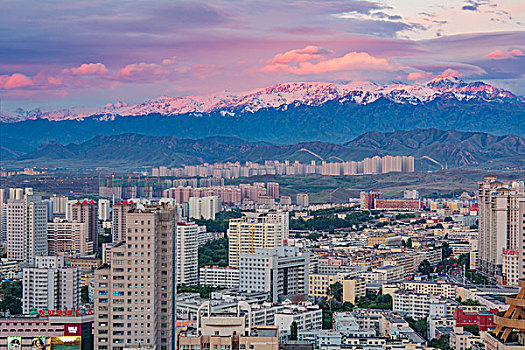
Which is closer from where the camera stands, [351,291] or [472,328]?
[472,328]

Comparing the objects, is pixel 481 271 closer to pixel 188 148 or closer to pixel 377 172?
pixel 377 172

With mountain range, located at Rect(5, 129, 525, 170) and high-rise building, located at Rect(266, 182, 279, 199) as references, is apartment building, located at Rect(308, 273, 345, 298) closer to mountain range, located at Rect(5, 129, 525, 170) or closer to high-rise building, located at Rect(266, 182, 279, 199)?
high-rise building, located at Rect(266, 182, 279, 199)

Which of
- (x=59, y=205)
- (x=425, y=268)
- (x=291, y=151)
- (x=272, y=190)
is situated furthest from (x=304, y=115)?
(x=425, y=268)

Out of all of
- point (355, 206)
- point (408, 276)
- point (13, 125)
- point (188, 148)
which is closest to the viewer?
point (408, 276)

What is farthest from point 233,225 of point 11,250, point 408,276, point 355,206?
point 355,206

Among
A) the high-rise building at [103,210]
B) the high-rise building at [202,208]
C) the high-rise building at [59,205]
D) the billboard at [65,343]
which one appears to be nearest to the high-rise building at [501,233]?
the billboard at [65,343]

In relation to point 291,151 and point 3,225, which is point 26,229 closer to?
point 3,225

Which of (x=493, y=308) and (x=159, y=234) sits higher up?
(x=159, y=234)
